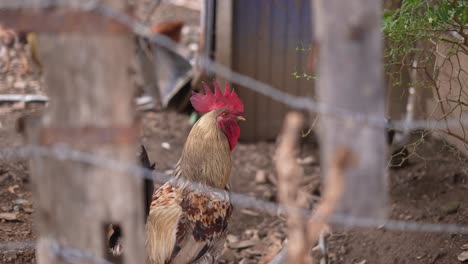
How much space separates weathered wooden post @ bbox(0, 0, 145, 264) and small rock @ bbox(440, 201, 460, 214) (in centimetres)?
297

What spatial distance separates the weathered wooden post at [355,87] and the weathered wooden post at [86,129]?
0.55 meters

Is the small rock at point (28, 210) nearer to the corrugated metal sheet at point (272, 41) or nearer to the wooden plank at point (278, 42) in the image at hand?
the corrugated metal sheet at point (272, 41)

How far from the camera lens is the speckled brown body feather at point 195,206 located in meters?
3.37

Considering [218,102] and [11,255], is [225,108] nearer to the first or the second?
[218,102]

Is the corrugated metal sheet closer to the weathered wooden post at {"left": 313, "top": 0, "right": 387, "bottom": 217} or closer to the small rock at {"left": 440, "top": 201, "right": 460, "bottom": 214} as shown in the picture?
the small rock at {"left": 440, "top": 201, "right": 460, "bottom": 214}

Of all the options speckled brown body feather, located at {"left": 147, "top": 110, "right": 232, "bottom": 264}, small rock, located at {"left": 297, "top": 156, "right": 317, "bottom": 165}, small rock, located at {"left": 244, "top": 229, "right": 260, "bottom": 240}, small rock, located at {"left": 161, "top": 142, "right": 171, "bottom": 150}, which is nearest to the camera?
speckled brown body feather, located at {"left": 147, "top": 110, "right": 232, "bottom": 264}

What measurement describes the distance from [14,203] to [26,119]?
3.06 meters

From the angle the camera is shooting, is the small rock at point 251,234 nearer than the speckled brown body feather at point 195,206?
No

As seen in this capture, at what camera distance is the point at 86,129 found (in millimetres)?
1819

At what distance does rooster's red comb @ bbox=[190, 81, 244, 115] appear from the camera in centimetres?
369

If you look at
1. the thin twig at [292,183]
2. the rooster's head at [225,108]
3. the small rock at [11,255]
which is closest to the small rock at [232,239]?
the rooster's head at [225,108]

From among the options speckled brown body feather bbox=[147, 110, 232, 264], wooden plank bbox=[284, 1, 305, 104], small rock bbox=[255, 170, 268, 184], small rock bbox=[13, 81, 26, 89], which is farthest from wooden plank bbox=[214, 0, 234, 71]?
small rock bbox=[13, 81, 26, 89]

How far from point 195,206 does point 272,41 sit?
3045 millimetres

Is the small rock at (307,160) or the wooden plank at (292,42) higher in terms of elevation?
the wooden plank at (292,42)
